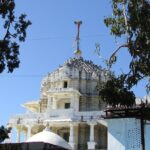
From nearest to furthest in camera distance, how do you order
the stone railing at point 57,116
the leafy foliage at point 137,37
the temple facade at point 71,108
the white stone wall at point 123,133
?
the leafy foliage at point 137,37, the white stone wall at point 123,133, the stone railing at point 57,116, the temple facade at point 71,108

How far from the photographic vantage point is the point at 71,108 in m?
50.1

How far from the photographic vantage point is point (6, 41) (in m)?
19.9

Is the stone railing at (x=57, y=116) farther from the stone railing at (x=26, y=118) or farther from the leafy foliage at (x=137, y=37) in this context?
the leafy foliage at (x=137, y=37)

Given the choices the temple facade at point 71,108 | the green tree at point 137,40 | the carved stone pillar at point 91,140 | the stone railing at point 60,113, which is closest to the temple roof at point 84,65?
the temple facade at point 71,108

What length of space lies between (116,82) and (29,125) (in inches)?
1022

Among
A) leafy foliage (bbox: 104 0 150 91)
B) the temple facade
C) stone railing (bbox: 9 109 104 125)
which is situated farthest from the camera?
the temple facade

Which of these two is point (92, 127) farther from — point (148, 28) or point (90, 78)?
point (148, 28)

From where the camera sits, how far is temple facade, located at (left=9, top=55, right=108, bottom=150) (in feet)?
159

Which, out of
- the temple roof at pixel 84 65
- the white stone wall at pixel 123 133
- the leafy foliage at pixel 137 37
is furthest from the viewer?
the temple roof at pixel 84 65

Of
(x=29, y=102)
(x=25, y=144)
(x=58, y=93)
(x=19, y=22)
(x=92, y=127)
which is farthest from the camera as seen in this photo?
(x=29, y=102)

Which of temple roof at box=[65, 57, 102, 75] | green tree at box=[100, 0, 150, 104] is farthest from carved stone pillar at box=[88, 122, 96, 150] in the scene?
green tree at box=[100, 0, 150, 104]

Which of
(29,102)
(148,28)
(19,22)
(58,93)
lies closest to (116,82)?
(148,28)

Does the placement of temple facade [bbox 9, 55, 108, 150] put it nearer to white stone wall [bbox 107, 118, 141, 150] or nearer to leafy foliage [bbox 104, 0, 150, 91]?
white stone wall [bbox 107, 118, 141, 150]

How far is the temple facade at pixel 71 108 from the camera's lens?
1906 inches
